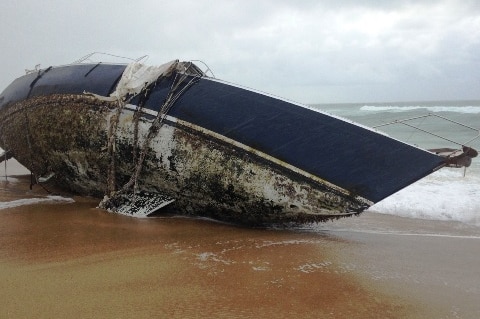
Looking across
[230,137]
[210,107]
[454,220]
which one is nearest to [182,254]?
[230,137]

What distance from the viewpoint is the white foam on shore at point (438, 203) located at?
622cm

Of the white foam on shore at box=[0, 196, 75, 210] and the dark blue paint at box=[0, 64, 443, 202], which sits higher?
the dark blue paint at box=[0, 64, 443, 202]

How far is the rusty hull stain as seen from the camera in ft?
14.4

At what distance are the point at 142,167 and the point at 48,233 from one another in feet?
4.18

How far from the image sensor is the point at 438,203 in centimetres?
662

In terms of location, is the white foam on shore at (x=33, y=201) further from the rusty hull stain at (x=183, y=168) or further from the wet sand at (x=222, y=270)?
the wet sand at (x=222, y=270)

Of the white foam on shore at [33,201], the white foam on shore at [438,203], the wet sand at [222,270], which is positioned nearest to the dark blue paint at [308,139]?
the wet sand at [222,270]

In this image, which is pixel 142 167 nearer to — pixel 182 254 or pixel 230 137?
pixel 230 137

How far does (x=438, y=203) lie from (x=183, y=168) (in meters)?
4.11

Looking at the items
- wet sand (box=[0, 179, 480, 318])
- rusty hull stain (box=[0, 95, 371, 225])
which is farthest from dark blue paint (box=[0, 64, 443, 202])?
wet sand (box=[0, 179, 480, 318])

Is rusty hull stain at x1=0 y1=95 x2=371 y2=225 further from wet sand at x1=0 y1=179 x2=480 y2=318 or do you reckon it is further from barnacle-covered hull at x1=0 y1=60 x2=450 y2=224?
wet sand at x1=0 y1=179 x2=480 y2=318

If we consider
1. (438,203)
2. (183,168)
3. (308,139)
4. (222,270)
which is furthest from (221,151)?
(438,203)

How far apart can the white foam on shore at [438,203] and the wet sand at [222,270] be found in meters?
1.35

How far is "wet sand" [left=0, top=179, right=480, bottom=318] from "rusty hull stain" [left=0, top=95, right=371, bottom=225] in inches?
10.5
